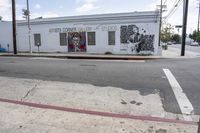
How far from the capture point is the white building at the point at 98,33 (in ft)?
72.0

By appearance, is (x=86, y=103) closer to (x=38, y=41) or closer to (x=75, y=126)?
(x=75, y=126)

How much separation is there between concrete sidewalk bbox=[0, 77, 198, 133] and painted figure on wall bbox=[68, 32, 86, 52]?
55.3 ft

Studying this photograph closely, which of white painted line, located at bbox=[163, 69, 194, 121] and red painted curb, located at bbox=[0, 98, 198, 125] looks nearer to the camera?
red painted curb, located at bbox=[0, 98, 198, 125]

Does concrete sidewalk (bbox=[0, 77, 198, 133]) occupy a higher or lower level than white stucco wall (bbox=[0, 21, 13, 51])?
lower

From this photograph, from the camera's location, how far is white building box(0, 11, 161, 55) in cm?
2195

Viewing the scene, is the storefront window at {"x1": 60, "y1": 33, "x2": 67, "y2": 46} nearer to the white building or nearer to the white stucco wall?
the white building

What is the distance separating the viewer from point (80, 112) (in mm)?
5137

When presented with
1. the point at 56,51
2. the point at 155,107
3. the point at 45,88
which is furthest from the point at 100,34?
the point at 155,107

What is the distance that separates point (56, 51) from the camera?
2530cm

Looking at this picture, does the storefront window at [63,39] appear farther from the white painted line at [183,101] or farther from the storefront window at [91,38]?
the white painted line at [183,101]

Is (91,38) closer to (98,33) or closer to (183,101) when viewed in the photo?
(98,33)

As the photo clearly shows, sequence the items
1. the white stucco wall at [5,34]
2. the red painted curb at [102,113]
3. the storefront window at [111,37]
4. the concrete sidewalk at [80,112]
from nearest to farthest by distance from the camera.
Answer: the concrete sidewalk at [80,112] → the red painted curb at [102,113] → the storefront window at [111,37] → the white stucco wall at [5,34]

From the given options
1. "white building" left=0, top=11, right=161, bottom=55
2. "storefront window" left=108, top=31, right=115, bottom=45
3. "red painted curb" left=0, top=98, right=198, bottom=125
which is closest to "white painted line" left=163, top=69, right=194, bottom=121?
"red painted curb" left=0, top=98, right=198, bottom=125

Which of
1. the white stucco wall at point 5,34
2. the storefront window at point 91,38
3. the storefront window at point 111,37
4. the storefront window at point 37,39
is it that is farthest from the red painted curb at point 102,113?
the white stucco wall at point 5,34
